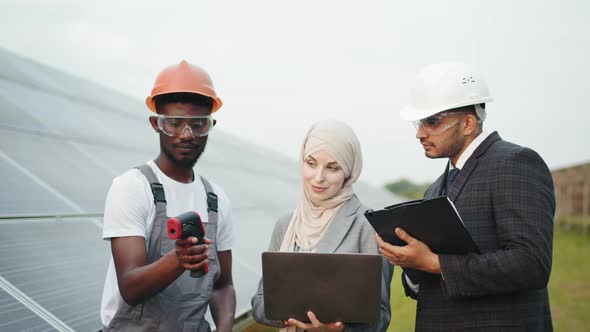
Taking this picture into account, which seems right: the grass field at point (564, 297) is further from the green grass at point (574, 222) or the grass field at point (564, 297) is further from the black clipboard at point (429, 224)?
the green grass at point (574, 222)

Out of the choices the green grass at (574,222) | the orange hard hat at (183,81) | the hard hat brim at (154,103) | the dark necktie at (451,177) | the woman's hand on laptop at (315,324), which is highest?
the orange hard hat at (183,81)

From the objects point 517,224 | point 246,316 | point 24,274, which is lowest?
point 246,316

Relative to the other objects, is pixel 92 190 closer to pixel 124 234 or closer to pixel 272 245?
pixel 272 245

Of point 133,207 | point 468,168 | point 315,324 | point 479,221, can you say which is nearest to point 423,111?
point 468,168

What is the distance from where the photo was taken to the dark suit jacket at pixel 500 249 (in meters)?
2.47

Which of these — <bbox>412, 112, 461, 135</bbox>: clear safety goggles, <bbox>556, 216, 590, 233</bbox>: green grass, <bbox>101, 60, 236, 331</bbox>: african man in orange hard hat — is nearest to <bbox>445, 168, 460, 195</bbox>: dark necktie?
<bbox>412, 112, 461, 135</bbox>: clear safety goggles

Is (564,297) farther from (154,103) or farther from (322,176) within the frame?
(154,103)

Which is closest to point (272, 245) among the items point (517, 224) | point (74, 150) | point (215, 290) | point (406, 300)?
point (215, 290)

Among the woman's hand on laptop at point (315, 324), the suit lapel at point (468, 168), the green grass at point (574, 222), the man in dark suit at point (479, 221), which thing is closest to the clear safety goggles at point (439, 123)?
the man in dark suit at point (479, 221)

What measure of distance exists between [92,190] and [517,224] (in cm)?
417

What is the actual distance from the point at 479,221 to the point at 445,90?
2.38 ft

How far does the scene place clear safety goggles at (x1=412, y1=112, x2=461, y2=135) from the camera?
285 cm

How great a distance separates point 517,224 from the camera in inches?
97.7

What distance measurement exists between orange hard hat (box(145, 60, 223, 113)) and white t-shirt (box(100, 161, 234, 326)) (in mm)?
410
